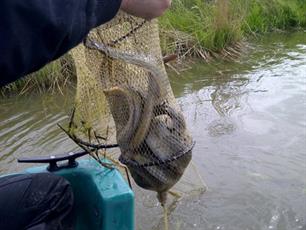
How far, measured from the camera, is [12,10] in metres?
0.73

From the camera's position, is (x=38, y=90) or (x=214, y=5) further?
(x=214, y=5)

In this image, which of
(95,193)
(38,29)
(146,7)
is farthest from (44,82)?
(38,29)

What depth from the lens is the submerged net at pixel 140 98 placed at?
1.72 meters

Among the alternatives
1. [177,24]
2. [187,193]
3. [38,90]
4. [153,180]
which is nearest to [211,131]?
[187,193]

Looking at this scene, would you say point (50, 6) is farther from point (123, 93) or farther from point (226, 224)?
point (226, 224)

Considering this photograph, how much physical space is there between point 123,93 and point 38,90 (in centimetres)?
383

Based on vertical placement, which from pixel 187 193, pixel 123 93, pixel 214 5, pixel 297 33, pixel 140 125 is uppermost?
pixel 123 93

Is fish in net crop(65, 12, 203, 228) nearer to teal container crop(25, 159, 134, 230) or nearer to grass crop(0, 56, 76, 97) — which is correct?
teal container crop(25, 159, 134, 230)

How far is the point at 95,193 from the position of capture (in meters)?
1.90

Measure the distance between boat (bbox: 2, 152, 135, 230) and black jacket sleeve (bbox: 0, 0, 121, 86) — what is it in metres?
A: 1.03

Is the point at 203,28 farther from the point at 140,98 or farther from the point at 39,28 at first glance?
the point at 39,28

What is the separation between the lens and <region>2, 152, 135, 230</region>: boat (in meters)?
1.80

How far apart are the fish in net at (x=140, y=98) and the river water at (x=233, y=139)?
1234 mm

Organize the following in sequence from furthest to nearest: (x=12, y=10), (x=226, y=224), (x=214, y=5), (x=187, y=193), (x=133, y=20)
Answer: (x=214, y=5) → (x=187, y=193) → (x=226, y=224) → (x=133, y=20) → (x=12, y=10)
